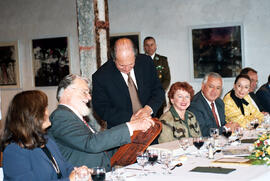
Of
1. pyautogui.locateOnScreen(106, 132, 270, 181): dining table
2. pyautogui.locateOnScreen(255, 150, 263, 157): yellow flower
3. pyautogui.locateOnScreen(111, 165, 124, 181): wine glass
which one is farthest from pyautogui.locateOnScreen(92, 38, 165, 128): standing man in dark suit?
pyautogui.locateOnScreen(111, 165, 124, 181): wine glass

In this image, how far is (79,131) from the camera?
2.97m

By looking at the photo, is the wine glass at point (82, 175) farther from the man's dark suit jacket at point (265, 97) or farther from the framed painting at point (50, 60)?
the framed painting at point (50, 60)

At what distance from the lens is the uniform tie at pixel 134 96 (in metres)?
4.30

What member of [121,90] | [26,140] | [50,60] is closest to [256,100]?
[121,90]

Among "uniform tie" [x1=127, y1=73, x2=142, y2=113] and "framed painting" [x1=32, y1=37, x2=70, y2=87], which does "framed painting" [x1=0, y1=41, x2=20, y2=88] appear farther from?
"uniform tie" [x1=127, y1=73, x2=142, y2=113]

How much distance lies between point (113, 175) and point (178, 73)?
6269mm

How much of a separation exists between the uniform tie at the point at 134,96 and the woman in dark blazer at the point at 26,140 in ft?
5.58

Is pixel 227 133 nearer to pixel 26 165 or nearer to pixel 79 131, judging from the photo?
pixel 79 131

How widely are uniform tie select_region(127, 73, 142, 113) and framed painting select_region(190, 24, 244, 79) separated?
14.7 feet

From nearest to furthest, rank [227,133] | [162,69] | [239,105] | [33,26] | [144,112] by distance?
[144,112]
[227,133]
[239,105]
[162,69]
[33,26]

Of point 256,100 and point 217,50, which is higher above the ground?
point 217,50

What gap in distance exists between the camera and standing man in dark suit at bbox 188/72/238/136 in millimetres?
4934

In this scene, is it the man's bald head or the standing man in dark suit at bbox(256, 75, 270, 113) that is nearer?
the man's bald head

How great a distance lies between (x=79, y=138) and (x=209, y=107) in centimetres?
247
